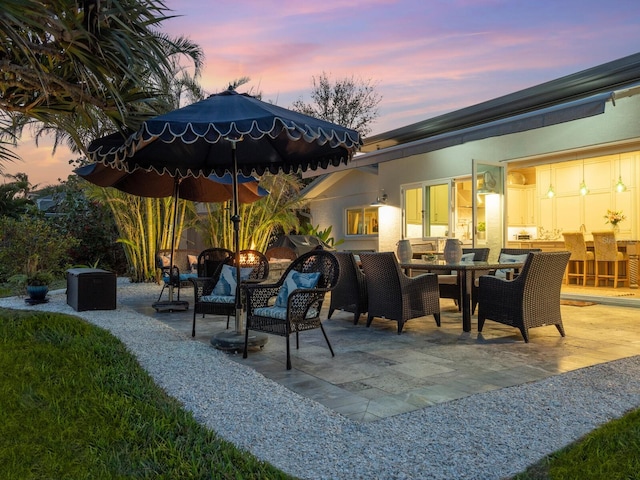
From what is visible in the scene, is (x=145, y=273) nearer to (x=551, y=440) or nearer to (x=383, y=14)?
(x=383, y=14)

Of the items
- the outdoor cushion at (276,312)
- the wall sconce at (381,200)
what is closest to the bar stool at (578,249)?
the wall sconce at (381,200)

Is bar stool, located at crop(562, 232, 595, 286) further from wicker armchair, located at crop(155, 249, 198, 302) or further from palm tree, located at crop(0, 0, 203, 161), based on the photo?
palm tree, located at crop(0, 0, 203, 161)

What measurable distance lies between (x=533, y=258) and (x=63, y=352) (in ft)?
14.6

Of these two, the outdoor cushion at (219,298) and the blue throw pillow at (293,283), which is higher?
the blue throw pillow at (293,283)

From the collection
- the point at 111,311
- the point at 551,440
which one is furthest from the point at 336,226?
the point at 551,440

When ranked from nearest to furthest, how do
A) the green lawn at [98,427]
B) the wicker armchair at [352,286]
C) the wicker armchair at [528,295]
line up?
the green lawn at [98,427] < the wicker armchair at [528,295] < the wicker armchair at [352,286]

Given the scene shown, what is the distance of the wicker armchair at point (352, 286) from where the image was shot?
627 cm

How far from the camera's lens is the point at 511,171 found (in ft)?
42.7

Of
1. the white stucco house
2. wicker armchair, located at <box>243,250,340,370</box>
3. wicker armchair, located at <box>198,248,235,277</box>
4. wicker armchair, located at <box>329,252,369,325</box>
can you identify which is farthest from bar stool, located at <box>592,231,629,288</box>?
wicker armchair, located at <box>243,250,340,370</box>

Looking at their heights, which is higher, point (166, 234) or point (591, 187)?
point (591, 187)

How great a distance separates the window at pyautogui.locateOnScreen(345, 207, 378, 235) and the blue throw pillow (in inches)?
384

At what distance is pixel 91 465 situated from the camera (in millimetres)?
2504

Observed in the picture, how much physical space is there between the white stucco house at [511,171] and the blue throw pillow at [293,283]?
15.7 ft

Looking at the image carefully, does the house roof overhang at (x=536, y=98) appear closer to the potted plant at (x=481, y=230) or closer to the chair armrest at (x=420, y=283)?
the potted plant at (x=481, y=230)
